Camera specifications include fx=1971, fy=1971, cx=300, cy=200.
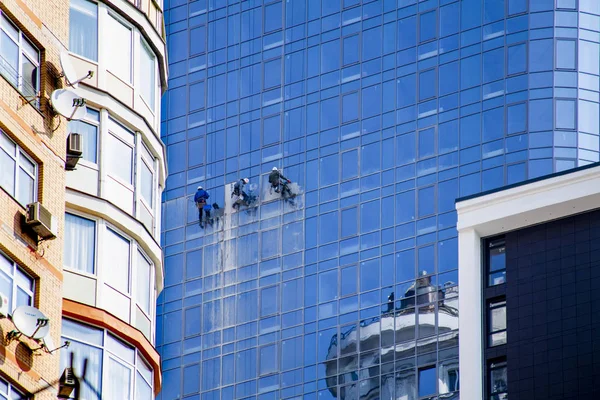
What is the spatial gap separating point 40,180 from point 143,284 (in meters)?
5.26

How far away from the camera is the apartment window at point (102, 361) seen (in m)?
46.7

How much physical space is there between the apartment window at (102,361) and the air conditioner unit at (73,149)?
3.94 metres

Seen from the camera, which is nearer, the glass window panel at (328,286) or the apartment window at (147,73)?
the apartment window at (147,73)

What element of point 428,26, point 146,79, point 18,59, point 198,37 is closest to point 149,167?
point 146,79

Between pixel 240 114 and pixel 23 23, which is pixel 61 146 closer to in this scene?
pixel 23 23

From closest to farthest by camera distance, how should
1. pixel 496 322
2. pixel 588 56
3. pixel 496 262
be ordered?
pixel 496 322 < pixel 496 262 < pixel 588 56

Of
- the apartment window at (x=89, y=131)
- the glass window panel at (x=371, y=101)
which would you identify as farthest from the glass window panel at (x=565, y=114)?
the apartment window at (x=89, y=131)

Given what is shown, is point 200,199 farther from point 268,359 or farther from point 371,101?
point 371,101

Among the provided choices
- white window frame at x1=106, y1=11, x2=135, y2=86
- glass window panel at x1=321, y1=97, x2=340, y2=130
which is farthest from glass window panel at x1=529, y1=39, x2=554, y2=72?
white window frame at x1=106, y1=11, x2=135, y2=86

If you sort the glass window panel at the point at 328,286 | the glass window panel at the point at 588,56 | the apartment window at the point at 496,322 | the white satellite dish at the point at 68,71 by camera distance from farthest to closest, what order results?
the glass window panel at the point at 328,286
the glass window panel at the point at 588,56
the apartment window at the point at 496,322
the white satellite dish at the point at 68,71

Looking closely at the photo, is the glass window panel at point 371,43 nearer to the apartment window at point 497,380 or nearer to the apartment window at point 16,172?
the apartment window at point 497,380

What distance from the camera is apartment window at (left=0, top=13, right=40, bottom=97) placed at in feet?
150

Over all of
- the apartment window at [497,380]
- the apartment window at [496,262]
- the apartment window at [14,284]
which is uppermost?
the apartment window at [496,262]

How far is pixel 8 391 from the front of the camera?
142ft
